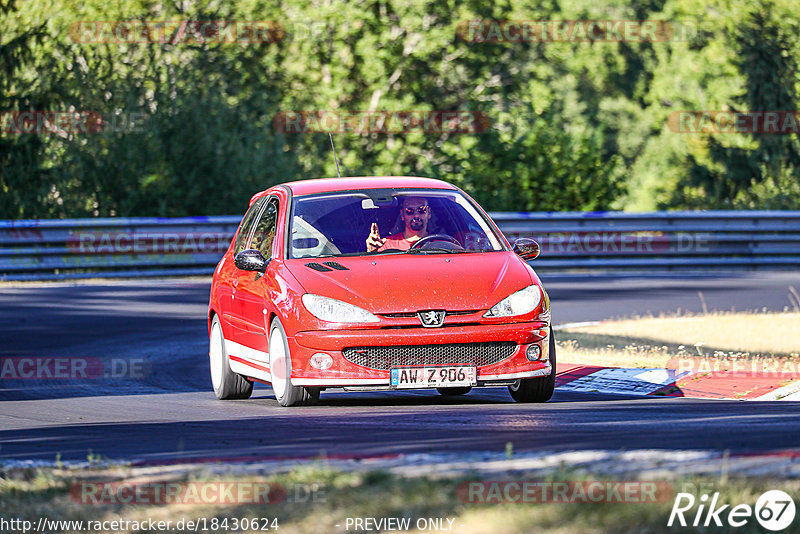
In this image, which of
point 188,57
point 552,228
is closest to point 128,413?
point 552,228

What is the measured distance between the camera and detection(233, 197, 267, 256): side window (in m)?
12.2

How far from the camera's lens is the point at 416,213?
36.9ft

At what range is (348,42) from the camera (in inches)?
1714

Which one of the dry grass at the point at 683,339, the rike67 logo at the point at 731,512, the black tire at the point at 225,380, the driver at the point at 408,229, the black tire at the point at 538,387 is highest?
the rike67 logo at the point at 731,512

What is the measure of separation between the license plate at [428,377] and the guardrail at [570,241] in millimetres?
15937

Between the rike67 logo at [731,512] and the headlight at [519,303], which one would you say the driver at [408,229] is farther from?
the rike67 logo at [731,512]

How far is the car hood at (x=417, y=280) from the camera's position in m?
→ 10.0

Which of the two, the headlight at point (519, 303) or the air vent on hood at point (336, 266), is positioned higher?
the air vent on hood at point (336, 266)

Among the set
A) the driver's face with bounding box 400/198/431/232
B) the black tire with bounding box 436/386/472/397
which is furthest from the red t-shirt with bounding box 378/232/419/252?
the black tire with bounding box 436/386/472/397

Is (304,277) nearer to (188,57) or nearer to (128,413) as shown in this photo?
(128,413)

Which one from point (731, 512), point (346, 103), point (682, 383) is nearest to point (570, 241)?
point (682, 383)

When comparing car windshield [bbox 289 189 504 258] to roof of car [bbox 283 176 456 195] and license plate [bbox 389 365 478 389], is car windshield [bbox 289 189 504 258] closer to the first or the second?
roof of car [bbox 283 176 456 195]

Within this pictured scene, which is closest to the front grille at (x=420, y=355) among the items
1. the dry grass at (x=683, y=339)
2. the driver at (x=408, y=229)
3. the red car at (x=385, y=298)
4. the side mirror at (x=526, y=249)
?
the red car at (x=385, y=298)

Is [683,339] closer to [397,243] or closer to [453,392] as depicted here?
[453,392]
